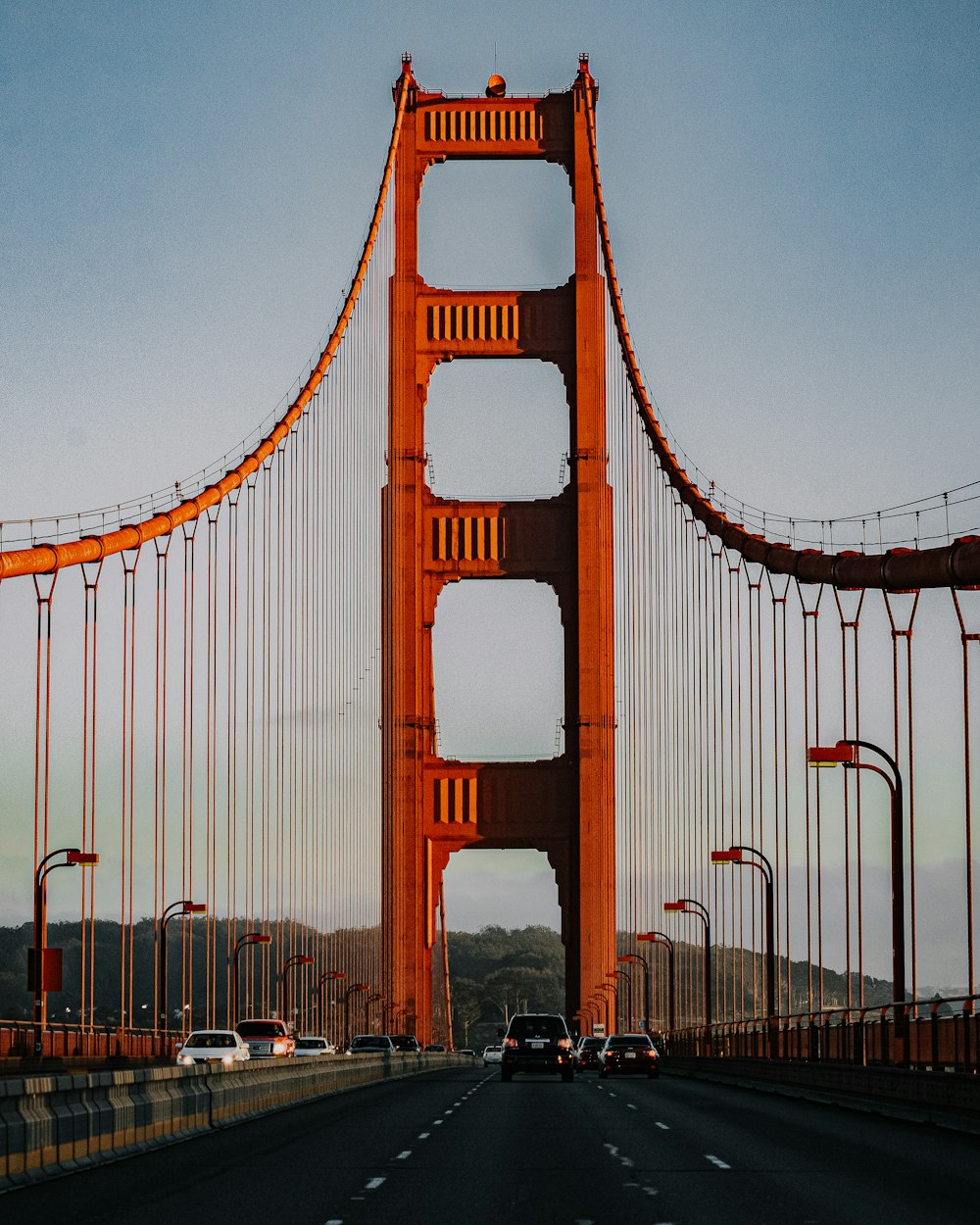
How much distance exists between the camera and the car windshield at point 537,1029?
51688 millimetres

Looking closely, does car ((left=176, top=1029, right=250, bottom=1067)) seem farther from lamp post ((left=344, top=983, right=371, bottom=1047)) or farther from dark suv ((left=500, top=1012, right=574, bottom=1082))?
lamp post ((left=344, top=983, right=371, bottom=1047))

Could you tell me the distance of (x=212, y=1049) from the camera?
47.1 meters

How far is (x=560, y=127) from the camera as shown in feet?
245

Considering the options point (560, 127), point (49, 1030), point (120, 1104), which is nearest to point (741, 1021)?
point (49, 1030)

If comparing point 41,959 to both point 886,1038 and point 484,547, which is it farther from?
point 484,547

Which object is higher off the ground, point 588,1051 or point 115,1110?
point 115,1110

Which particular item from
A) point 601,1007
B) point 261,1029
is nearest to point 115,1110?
point 261,1029

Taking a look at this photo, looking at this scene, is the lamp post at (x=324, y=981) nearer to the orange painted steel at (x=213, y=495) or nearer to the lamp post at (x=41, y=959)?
the orange painted steel at (x=213, y=495)

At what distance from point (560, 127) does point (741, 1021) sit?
3276cm

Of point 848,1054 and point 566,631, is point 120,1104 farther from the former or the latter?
point 566,631

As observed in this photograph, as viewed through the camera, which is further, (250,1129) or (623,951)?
(623,951)

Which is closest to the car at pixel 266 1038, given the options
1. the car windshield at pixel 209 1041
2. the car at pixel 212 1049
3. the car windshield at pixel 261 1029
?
the car windshield at pixel 261 1029

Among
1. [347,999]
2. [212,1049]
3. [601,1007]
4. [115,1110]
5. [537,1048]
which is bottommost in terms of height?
[347,999]

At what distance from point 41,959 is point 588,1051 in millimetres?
35303
